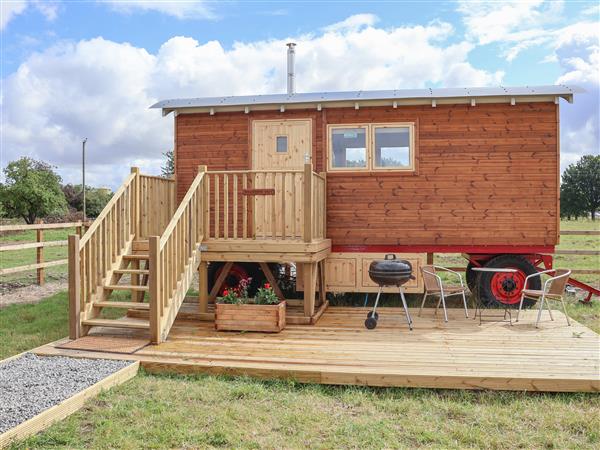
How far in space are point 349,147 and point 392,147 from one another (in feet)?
2.39

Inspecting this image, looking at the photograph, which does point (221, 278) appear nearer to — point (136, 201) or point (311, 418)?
point (136, 201)

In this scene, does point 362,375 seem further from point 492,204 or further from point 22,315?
point 22,315

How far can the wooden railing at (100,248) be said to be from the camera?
633cm

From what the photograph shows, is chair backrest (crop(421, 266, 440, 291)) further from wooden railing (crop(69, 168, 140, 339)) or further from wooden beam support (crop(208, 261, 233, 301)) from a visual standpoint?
wooden railing (crop(69, 168, 140, 339))

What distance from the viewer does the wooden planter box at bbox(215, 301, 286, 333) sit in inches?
264

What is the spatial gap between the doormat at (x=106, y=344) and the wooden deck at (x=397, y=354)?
101 millimetres

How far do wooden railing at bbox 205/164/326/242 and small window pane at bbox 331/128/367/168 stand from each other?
0.56 metres

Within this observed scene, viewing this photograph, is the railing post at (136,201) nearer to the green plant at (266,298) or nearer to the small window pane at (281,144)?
the green plant at (266,298)

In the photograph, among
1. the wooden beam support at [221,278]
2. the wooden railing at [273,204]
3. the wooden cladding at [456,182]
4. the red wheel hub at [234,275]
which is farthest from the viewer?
the red wheel hub at [234,275]

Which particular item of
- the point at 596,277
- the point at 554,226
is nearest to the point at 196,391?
the point at 554,226

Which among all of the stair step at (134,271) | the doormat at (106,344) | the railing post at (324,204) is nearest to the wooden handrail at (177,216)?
the stair step at (134,271)

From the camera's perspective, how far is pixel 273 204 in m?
7.39

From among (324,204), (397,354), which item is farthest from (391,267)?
(324,204)

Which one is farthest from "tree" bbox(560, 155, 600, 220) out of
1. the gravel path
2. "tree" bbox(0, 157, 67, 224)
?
the gravel path
